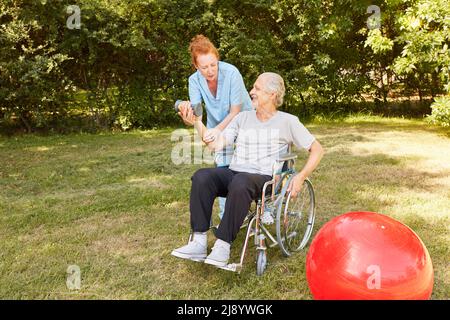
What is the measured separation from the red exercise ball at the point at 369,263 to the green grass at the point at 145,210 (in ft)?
1.54

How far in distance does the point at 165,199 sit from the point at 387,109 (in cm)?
722

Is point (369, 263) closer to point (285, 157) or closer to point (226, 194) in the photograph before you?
point (285, 157)

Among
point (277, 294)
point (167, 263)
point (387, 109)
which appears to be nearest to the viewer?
point (277, 294)

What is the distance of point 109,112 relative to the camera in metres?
8.85

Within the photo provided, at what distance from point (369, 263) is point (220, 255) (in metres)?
0.90

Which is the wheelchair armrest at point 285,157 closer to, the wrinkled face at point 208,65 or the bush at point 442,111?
the wrinkled face at point 208,65

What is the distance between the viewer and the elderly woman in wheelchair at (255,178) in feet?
9.11

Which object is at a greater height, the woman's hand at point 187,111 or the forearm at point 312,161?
the woman's hand at point 187,111

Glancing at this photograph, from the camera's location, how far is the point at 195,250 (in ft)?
9.34

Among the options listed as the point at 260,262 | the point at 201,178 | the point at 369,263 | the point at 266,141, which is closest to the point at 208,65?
the point at 266,141

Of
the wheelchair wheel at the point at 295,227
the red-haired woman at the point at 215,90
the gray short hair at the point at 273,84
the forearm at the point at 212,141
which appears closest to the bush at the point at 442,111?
the wheelchair wheel at the point at 295,227

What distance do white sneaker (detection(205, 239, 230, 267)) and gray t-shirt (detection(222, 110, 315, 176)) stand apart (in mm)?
561
